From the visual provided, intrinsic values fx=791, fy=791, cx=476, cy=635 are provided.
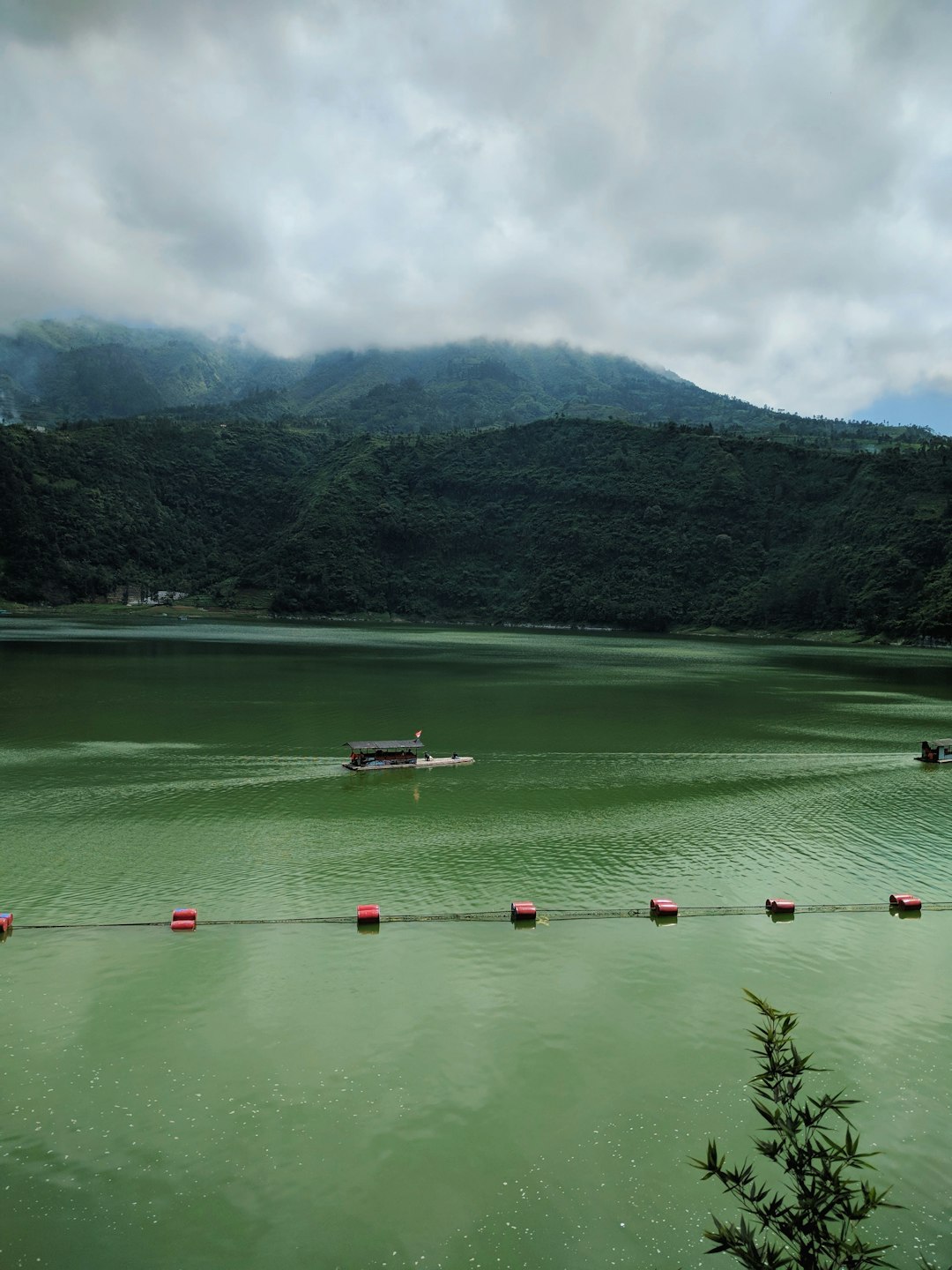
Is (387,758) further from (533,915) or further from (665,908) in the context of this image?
(665,908)

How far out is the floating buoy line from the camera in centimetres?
2078

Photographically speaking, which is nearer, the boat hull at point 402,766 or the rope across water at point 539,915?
the rope across water at point 539,915

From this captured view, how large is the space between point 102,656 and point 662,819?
74575 millimetres

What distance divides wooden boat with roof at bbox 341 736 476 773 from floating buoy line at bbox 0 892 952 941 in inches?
670

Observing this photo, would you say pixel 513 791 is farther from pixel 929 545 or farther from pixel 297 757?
pixel 929 545

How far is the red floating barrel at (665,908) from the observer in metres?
22.4

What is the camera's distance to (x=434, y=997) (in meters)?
17.5

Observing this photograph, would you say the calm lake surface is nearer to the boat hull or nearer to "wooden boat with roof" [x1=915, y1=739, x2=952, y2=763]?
the boat hull

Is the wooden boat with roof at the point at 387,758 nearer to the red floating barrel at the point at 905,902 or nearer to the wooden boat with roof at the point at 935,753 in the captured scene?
the red floating barrel at the point at 905,902

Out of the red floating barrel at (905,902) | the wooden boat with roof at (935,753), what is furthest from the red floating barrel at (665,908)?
the wooden boat with roof at (935,753)

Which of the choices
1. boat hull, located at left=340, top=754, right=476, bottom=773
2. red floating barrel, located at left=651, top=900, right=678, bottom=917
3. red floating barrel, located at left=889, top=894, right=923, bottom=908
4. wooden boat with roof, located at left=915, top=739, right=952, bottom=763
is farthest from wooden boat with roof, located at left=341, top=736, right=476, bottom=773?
wooden boat with roof, located at left=915, top=739, right=952, bottom=763

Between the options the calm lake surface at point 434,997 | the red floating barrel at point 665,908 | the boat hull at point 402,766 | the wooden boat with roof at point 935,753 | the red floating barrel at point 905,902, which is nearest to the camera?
the calm lake surface at point 434,997

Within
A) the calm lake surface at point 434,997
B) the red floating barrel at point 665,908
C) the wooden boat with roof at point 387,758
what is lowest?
the calm lake surface at point 434,997

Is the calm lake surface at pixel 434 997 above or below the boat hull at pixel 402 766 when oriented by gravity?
below
